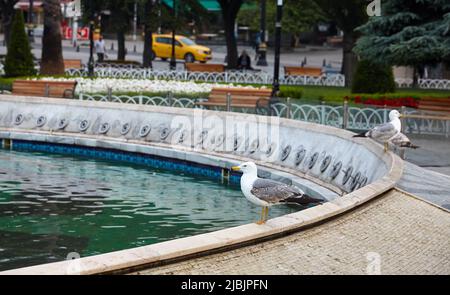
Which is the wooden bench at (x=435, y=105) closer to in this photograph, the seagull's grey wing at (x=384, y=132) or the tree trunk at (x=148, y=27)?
the seagull's grey wing at (x=384, y=132)

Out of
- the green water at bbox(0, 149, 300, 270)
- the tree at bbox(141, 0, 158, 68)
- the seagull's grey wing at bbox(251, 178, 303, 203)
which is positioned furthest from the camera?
the tree at bbox(141, 0, 158, 68)

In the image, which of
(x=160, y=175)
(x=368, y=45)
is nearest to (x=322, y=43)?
(x=368, y=45)

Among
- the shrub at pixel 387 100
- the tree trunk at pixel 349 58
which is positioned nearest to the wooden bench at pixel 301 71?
the tree trunk at pixel 349 58

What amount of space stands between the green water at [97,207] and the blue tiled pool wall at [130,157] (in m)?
0.60

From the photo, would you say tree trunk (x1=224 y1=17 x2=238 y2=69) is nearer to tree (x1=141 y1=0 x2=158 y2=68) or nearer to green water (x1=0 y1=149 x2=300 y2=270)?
tree (x1=141 y1=0 x2=158 y2=68)

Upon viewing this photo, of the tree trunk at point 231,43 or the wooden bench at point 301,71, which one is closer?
the wooden bench at point 301,71

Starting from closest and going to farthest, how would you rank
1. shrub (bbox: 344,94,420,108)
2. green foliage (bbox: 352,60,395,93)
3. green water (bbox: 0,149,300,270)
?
green water (bbox: 0,149,300,270), shrub (bbox: 344,94,420,108), green foliage (bbox: 352,60,395,93)

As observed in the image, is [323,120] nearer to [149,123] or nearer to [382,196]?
[149,123]

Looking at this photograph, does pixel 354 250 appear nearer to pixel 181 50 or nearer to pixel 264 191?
pixel 264 191

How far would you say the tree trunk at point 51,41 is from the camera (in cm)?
3566

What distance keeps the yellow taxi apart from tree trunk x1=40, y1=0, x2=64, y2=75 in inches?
979

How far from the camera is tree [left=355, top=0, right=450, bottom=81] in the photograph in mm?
26297

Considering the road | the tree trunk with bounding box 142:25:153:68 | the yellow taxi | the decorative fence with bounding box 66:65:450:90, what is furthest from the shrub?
the yellow taxi

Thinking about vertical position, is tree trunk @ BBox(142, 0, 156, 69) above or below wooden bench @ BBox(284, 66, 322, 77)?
above
